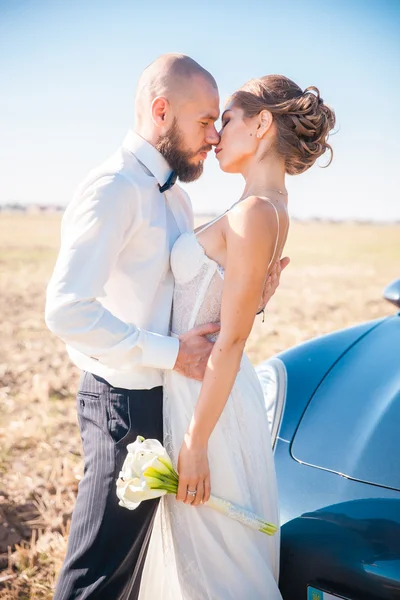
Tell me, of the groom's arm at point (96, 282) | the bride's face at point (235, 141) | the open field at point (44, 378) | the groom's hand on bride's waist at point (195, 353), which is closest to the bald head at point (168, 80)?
the bride's face at point (235, 141)

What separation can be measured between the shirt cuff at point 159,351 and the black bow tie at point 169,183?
46 cm

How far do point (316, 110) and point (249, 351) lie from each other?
4.25 m

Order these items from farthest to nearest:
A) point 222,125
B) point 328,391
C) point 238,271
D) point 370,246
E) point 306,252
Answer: point 370,246
point 306,252
point 328,391
point 222,125
point 238,271

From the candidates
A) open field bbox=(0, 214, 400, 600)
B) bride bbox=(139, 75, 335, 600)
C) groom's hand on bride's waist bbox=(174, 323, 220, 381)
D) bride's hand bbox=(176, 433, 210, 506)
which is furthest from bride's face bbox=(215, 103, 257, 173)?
open field bbox=(0, 214, 400, 600)

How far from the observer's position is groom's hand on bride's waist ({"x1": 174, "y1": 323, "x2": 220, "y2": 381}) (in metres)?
1.89

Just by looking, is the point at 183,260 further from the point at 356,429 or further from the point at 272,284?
the point at 356,429

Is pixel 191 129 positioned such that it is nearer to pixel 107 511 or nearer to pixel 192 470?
pixel 192 470

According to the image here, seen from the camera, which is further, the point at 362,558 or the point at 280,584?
the point at 280,584

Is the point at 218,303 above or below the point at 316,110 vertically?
below

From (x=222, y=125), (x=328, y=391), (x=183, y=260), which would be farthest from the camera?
(x=328, y=391)

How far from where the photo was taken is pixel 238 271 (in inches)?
70.7

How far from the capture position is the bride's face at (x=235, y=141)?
209cm

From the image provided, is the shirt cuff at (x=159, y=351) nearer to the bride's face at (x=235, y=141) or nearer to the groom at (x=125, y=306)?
the groom at (x=125, y=306)

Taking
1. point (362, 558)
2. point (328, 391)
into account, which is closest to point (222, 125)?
point (328, 391)
